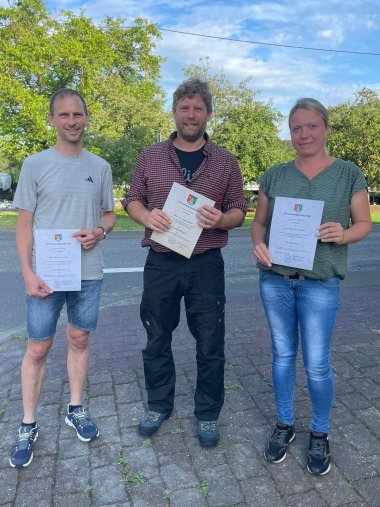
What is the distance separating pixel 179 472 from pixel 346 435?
47.6 inches

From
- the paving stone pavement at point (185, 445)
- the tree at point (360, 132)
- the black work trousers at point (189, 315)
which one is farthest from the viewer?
the tree at point (360, 132)

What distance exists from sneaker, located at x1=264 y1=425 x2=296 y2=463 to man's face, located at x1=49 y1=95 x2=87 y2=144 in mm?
2252

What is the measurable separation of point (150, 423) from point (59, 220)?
1526 millimetres

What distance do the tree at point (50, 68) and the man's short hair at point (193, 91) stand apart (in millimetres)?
15566

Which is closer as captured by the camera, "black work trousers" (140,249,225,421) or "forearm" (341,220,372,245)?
"forearm" (341,220,372,245)

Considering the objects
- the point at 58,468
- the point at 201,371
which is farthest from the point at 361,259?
the point at 58,468

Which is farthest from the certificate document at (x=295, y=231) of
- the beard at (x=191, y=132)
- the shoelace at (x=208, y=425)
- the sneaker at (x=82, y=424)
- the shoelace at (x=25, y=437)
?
the shoelace at (x=25, y=437)

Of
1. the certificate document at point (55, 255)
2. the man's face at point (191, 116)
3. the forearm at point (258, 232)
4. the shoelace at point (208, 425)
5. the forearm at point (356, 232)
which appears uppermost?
the man's face at point (191, 116)

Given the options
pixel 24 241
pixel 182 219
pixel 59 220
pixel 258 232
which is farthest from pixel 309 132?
pixel 24 241

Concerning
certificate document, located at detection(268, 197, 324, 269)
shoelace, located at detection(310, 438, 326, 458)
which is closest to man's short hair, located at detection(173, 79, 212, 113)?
certificate document, located at detection(268, 197, 324, 269)

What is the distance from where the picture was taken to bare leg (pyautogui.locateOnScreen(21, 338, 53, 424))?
110 inches

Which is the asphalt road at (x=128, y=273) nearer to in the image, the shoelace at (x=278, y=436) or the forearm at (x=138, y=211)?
the forearm at (x=138, y=211)

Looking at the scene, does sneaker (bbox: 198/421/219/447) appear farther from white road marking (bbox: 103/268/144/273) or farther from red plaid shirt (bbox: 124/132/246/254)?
white road marking (bbox: 103/268/144/273)

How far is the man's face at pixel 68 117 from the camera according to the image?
8.70 feet
